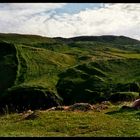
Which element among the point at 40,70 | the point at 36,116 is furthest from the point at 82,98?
the point at 36,116

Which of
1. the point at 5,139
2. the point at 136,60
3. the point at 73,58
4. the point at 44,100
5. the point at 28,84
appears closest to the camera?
the point at 5,139

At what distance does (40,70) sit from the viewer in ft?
422

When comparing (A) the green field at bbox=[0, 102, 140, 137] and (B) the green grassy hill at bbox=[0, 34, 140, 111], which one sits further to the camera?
(B) the green grassy hill at bbox=[0, 34, 140, 111]

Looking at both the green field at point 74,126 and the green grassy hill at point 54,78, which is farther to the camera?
the green grassy hill at point 54,78

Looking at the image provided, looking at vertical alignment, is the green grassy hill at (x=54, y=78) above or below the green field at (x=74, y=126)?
below

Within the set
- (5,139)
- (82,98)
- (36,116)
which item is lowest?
(82,98)

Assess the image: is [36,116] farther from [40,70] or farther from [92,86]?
[40,70]

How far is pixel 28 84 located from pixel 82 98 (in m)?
16.6

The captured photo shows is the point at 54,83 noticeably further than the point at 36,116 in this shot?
Yes

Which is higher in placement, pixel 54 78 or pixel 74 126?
pixel 74 126

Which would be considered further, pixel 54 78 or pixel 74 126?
pixel 54 78

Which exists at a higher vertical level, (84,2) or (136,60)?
(84,2)

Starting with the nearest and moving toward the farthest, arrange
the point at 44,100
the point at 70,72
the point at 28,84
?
the point at 44,100, the point at 28,84, the point at 70,72

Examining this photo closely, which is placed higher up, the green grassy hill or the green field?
the green field
